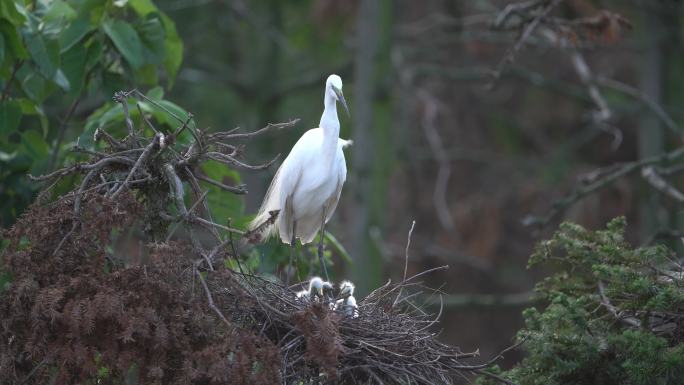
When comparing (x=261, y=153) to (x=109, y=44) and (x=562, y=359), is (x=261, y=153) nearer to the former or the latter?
(x=109, y=44)

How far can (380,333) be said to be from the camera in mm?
4207

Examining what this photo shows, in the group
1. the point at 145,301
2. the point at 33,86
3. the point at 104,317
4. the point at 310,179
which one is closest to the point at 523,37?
the point at 310,179

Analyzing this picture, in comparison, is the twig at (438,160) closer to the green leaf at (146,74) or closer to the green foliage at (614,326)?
the green leaf at (146,74)

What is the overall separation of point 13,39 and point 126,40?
619mm

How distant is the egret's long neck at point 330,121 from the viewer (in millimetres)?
5418

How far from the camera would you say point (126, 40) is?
5.68m

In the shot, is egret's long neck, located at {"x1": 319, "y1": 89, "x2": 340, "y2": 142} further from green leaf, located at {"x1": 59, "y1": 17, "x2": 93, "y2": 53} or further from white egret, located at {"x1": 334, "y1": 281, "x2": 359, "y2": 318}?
green leaf, located at {"x1": 59, "y1": 17, "x2": 93, "y2": 53}

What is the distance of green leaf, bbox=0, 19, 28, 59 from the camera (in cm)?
537

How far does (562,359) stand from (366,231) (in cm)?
635

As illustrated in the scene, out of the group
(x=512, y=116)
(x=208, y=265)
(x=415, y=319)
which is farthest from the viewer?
(x=512, y=116)

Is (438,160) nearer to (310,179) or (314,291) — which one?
(310,179)

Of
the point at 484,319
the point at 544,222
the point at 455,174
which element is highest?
the point at 544,222

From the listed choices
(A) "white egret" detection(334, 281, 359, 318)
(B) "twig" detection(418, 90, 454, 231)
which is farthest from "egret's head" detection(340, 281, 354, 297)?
(B) "twig" detection(418, 90, 454, 231)

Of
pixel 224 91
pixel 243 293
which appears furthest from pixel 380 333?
pixel 224 91
